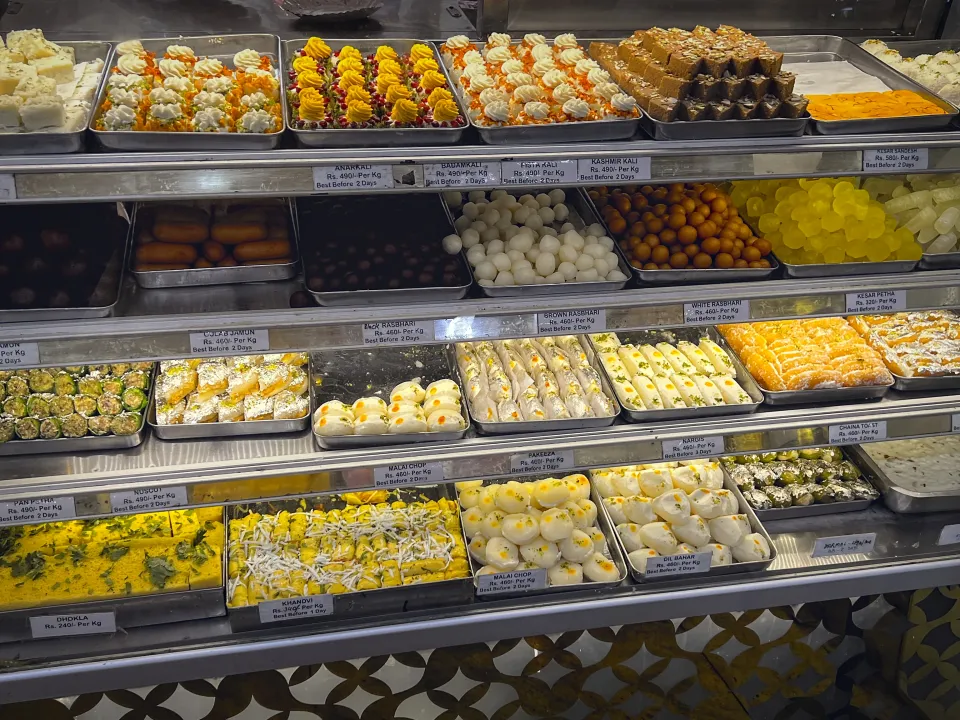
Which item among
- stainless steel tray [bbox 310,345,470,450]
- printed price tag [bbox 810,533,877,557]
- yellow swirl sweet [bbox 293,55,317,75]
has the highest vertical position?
yellow swirl sweet [bbox 293,55,317,75]

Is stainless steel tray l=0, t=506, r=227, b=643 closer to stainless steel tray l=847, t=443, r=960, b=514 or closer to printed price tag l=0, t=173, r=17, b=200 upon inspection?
printed price tag l=0, t=173, r=17, b=200

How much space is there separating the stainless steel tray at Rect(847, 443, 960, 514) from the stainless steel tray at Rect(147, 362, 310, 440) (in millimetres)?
1864

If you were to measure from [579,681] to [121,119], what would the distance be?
1994 mm

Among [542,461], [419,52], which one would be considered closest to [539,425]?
[542,461]

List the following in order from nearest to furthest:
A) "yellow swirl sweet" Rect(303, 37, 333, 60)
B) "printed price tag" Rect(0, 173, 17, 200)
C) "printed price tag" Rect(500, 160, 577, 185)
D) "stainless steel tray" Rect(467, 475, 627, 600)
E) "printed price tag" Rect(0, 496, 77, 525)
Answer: "printed price tag" Rect(0, 173, 17, 200) → "printed price tag" Rect(500, 160, 577, 185) → "printed price tag" Rect(0, 496, 77, 525) → "yellow swirl sweet" Rect(303, 37, 333, 60) → "stainless steel tray" Rect(467, 475, 627, 600)

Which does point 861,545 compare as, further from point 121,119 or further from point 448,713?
point 121,119

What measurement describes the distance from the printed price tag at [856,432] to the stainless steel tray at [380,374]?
1035 mm

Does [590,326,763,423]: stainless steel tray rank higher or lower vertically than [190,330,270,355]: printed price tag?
lower

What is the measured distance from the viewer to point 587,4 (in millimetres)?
2625

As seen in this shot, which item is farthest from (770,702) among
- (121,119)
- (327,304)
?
(121,119)

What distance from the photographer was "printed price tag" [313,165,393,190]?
1.86 meters

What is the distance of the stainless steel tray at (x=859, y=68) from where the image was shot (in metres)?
2.15

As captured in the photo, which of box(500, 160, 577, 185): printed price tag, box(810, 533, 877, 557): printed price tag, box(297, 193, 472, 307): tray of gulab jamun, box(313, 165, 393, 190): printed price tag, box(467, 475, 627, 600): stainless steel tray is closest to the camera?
box(313, 165, 393, 190): printed price tag

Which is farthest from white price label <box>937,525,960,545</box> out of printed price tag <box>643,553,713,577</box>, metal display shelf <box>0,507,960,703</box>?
printed price tag <box>643,553,713,577</box>
